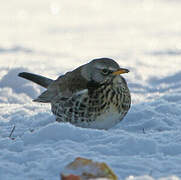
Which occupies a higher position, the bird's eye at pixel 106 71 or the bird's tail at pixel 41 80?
the bird's eye at pixel 106 71

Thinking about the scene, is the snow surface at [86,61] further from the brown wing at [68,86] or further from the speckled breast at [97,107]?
the brown wing at [68,86]

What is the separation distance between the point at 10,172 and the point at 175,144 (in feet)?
5.23

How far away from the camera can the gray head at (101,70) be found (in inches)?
259

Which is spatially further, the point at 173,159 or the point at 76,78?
the point at 76,78

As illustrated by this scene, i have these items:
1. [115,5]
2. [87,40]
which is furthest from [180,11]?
[87,40]

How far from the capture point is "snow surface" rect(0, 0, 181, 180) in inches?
194

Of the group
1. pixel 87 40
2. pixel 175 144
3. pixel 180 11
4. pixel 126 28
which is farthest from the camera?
pixel 180 11

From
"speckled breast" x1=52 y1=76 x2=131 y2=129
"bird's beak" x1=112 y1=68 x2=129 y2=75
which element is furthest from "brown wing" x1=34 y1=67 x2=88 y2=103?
"bird's beak" x1=112 y1=68 x2=129 y2=75

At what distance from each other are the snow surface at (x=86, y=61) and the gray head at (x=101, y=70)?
621mm

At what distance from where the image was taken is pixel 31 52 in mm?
16078

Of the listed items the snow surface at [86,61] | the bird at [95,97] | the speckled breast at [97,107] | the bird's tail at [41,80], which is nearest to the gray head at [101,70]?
the bird at [95,97]

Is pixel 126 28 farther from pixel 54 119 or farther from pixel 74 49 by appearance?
pixel 54 119

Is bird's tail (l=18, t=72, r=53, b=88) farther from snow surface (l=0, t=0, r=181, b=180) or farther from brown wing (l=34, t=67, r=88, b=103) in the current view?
brown wing (l=34, t=67, r=88, b=103)

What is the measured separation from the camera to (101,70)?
6.64 metres
